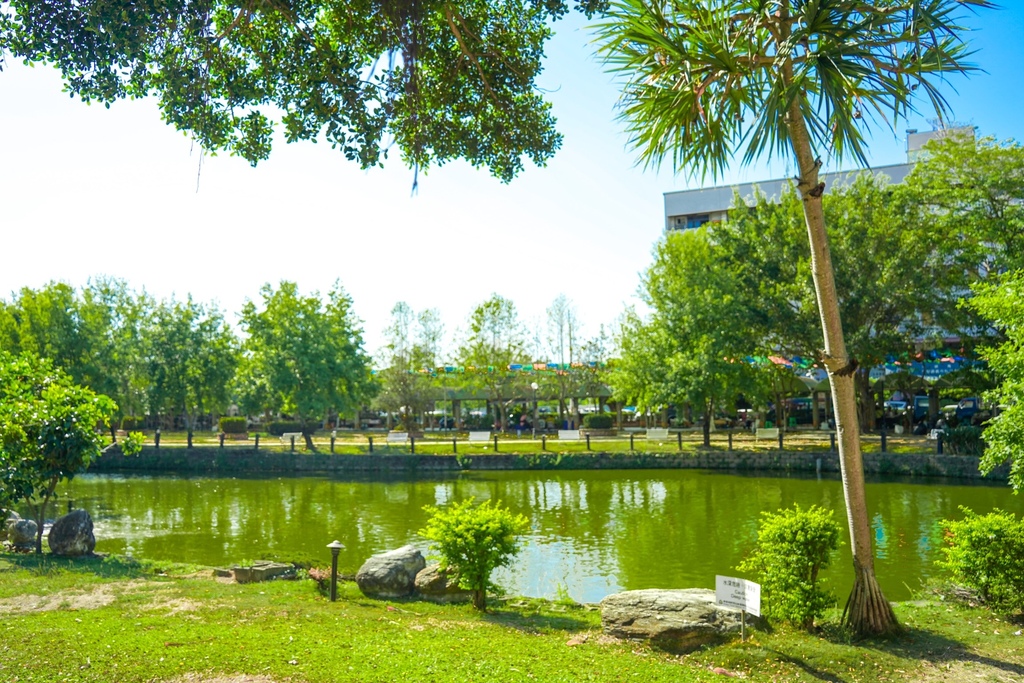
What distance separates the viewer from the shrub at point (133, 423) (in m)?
49.5

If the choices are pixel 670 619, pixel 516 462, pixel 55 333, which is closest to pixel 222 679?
pixel 670 619

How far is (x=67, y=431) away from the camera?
12758mm

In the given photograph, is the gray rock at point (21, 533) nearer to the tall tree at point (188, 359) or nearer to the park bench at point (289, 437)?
the park bench at point (289, 437)

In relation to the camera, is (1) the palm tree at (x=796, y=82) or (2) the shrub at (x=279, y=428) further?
(2) the shrub at (x=279, y=428)

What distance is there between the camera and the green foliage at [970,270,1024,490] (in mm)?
8953

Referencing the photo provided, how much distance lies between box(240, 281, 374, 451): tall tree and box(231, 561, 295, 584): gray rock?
25.6 metres

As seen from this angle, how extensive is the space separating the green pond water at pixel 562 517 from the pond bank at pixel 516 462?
3.67ft

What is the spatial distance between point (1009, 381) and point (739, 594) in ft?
14.9

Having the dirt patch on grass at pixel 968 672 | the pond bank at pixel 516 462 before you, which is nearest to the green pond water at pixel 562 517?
the pond bank at pixel 516 462

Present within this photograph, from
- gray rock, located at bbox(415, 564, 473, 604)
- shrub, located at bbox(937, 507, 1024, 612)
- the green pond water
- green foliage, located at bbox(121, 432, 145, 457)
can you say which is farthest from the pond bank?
gray rock, located at bbox(415, 564, 473, 604)

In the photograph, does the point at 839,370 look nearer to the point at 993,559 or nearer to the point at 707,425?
the point at 993,559

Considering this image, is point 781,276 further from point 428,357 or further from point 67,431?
point 67,431

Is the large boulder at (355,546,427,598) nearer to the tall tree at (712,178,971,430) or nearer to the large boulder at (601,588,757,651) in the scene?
the large boulder at (601,588,757,651)

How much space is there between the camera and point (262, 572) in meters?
11.5
